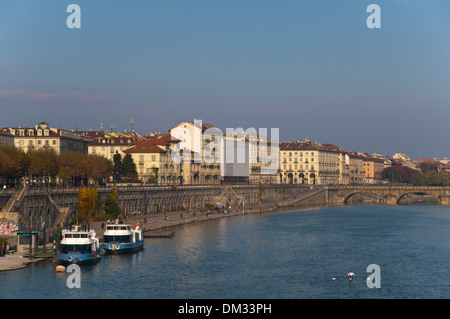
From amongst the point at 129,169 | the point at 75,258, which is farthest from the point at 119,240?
the point at 129,169

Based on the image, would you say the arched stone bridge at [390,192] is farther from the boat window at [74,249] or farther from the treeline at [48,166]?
the boat window at [74,249]

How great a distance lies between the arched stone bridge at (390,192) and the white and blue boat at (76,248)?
128m

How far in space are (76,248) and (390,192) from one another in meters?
133

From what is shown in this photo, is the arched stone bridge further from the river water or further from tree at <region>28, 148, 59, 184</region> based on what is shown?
tree at <region>28, 148, 59, 184</region>

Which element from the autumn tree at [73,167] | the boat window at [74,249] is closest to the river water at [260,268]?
the boat window at [74,249]

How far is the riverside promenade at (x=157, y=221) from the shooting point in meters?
58.0

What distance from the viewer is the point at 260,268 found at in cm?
6222

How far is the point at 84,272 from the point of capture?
192 ft

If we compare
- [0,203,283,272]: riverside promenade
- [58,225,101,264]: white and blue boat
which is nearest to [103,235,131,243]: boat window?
[0,203,283,272]: riverside promenade

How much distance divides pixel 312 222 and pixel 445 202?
8081cm

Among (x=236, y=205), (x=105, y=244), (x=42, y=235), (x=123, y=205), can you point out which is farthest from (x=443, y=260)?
(x=236, y=205)

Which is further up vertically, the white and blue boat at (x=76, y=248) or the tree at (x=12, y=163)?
the tree at (x=12, y=163)
